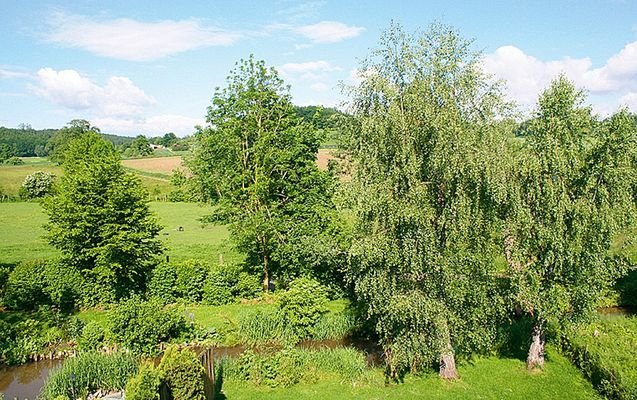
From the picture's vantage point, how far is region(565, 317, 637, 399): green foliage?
14280 millimetres

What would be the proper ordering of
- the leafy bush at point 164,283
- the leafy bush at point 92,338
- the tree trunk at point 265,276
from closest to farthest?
the leafy bush at point 92,338 < the leafy bush at point 164,283 < the tree trunk at point 265,276

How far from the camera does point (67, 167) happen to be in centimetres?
3641

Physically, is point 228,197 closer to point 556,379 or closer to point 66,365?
point 66,365

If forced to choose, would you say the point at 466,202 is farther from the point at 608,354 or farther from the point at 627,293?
the point at 627,293

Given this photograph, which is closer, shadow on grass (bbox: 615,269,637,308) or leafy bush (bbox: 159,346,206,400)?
leafy bush (bbox: 159,346,206,400)

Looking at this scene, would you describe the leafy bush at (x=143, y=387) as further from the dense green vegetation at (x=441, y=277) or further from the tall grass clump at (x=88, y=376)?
the tall grass clump at (x=88, y=376)

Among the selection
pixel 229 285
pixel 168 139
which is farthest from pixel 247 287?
pixel 168 139

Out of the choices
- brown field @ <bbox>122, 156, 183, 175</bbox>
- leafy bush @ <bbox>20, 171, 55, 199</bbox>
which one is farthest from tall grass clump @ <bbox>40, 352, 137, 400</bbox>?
brown field @ <bbox>122, 156, 183, 175</bbox>

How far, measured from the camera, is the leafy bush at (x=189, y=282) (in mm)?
24969

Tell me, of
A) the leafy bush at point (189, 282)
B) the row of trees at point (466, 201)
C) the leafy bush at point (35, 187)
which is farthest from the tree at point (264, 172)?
the leafy bush at point (35, 187)

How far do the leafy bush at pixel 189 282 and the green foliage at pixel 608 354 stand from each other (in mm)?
17080

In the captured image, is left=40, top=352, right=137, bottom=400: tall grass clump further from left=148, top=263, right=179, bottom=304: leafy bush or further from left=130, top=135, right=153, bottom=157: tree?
left=130, top=135, right=153, bottom=157: tree

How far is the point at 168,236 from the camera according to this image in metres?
41.0

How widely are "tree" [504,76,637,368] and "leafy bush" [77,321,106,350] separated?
15.9 m
